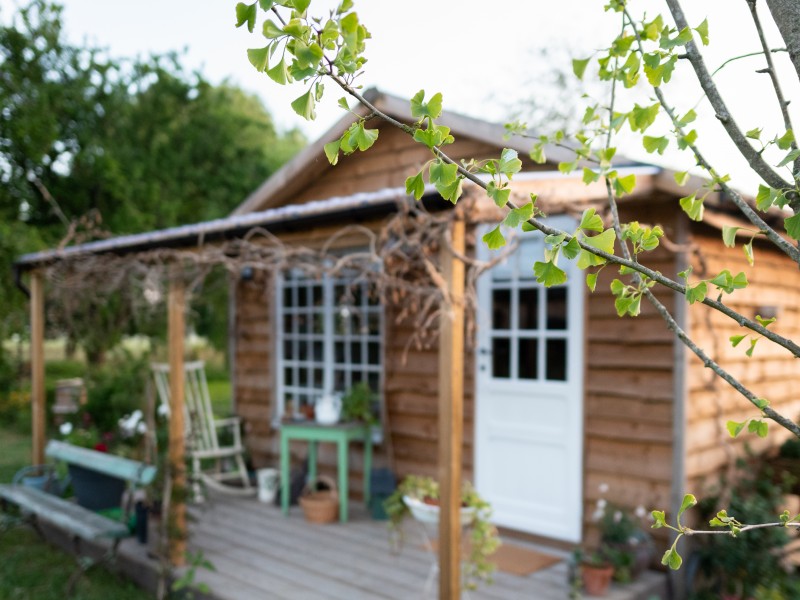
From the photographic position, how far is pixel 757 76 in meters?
1.08

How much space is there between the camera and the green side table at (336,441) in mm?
5266

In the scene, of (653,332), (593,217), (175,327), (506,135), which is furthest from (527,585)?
(593,217)

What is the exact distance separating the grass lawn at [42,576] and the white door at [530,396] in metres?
2.41

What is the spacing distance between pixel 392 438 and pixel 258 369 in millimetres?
1713

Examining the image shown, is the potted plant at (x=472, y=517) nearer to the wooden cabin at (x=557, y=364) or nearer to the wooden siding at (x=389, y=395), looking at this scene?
the wooden cabin at (x=557, y=364)

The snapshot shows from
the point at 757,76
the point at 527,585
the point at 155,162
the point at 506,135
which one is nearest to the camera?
the point at 757,76

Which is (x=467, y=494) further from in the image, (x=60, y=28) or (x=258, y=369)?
(x=60, y=28)

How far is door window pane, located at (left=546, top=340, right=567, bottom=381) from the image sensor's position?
4.60 m

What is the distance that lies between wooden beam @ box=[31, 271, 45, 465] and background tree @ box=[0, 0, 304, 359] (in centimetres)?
249

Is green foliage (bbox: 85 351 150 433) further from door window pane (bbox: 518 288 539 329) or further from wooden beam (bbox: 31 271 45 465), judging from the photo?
door window pane (bbox: 518 288 539 329)

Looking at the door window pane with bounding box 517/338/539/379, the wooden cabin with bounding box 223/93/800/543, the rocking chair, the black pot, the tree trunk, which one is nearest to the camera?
the tree trunk

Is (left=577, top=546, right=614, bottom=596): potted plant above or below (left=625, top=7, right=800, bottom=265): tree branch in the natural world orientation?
below

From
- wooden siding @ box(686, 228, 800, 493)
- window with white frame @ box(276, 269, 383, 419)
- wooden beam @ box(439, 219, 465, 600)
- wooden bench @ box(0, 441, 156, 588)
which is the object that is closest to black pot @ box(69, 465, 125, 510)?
wooden bench @ box(0, 441, 156, 588)

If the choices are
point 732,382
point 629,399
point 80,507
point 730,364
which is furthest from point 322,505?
point 732,382
